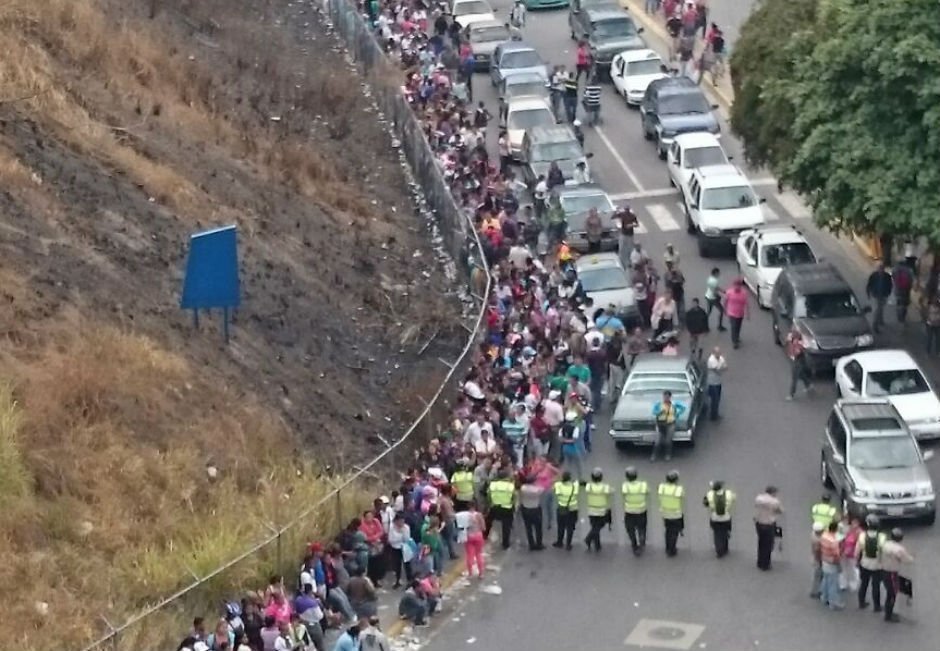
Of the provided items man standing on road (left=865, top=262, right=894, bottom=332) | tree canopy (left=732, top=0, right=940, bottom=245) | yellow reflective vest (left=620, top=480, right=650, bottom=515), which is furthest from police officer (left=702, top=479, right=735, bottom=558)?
man standing on road (left=865, top=262, right=894, bottom=332)

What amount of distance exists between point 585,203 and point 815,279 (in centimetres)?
692

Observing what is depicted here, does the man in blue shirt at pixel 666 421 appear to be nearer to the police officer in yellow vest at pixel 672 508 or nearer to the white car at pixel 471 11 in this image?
the police officer in yellow vest at pixel 672 508

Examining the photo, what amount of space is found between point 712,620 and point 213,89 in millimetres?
19969

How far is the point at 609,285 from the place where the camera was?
33938mm

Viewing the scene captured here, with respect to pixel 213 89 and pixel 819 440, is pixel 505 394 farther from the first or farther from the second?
pixel 213 89

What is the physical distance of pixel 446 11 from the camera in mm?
54281

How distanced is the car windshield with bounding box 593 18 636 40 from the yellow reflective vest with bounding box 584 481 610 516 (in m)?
27.6

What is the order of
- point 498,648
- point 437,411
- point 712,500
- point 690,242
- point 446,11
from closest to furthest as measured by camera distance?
1. point 498,648
2. point 712,500
3. point 437,411
4. point 690,242
5. point 446,11

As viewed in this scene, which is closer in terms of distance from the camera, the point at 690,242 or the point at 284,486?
the point at 284,486

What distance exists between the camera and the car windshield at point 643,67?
47969 millimetres

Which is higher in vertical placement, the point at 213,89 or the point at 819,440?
the point at 213,89

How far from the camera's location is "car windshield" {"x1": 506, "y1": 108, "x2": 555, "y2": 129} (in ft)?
145

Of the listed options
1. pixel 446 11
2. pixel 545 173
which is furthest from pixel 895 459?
pixel 446 11

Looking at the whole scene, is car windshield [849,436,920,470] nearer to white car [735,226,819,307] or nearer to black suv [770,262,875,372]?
black suv [770,262,875,372]
